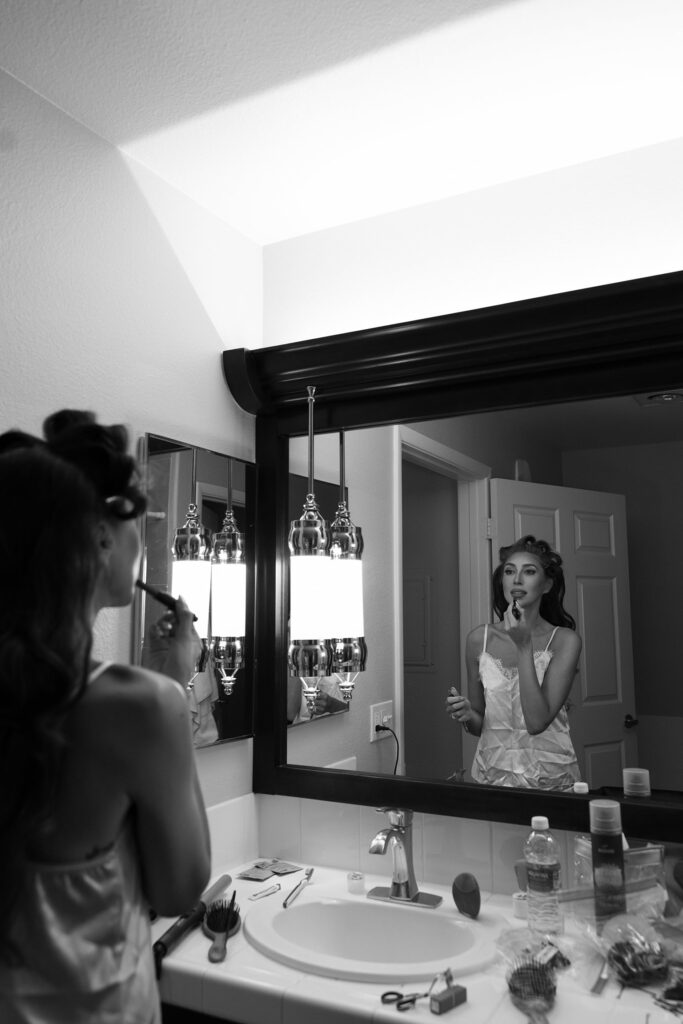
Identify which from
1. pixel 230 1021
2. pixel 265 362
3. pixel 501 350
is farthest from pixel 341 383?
pixel 230 1021

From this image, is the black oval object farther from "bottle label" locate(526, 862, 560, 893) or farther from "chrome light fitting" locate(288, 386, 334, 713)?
"chrome light fitting" locate(288, 386, 334, 713)

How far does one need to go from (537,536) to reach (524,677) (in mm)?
289

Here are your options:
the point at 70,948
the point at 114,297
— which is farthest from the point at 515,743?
the point at 114,297

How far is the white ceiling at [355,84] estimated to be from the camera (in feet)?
4.07

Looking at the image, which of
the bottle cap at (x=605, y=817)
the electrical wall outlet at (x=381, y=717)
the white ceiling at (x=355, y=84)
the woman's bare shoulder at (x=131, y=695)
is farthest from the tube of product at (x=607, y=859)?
the white ceiling at (x=355, y=84)

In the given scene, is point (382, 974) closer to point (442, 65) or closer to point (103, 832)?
point (103, 832)

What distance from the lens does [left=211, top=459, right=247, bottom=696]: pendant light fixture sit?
174cm

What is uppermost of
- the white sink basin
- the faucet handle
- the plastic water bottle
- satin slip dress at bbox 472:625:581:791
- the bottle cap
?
satin slip dress at bbox 472:625:581:791

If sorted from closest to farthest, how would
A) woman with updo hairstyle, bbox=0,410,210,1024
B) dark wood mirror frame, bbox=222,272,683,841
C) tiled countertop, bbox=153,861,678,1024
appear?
woman with updo hairstyle, bbox=0,410,210,1024 → tiled countertop, bbox=153,861,678,1024 → dark wood mirror frame, bbox=222,272,683,841

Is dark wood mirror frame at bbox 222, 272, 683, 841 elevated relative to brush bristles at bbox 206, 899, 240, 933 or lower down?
elevated

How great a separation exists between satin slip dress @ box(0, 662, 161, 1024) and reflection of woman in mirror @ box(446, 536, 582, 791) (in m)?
0.98

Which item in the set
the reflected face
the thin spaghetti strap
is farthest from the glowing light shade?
the thin spaghetti strap

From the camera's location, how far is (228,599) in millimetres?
1764

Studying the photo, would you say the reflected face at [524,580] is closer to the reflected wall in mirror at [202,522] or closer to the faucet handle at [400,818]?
the faucet handle at [400,818]
